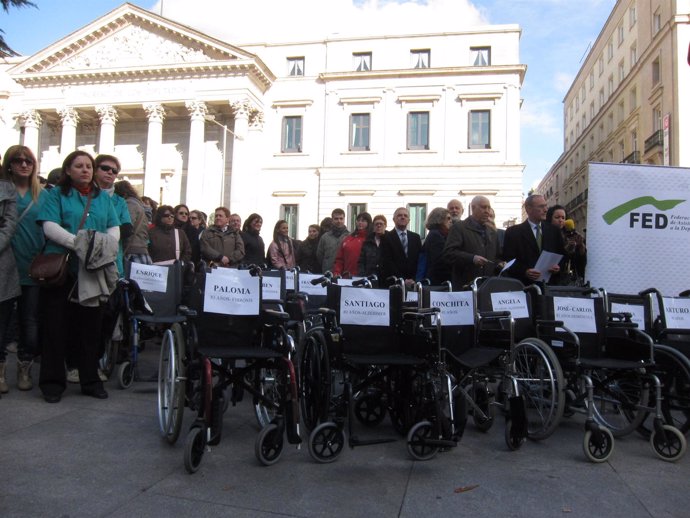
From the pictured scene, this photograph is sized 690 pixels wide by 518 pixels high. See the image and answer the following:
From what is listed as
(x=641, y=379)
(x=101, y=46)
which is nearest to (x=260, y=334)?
(x=641, y=379)

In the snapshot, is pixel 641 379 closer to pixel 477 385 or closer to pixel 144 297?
pixel 477 385

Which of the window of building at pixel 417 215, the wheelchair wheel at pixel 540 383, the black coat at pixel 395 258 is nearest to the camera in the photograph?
the wheelchair wheel at pixel 540 383

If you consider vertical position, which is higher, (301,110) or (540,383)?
(301,110)

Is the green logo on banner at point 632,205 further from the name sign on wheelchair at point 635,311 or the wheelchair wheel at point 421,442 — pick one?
the wheelchair wheel at point 421,442

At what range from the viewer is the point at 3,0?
10.3 metres

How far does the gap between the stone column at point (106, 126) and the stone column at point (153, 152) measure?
7.73 feet

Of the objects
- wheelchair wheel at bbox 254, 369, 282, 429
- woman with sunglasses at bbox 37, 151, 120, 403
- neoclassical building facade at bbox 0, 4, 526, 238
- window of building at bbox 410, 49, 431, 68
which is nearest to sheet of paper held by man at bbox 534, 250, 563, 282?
wheelchair wheel at bbox 254, 369, 282, 429

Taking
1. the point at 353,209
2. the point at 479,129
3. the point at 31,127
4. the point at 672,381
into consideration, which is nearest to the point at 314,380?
the point at 672,381

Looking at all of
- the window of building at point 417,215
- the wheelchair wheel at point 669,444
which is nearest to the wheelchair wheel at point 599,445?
the wheelchair wheel at point 669,444

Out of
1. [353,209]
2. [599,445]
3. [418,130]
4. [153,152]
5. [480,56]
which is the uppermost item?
[480,56]

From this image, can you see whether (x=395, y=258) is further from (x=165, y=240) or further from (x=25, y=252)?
(x=25, y=252)

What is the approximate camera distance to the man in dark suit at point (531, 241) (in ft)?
20.1

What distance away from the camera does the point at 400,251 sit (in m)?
7.17

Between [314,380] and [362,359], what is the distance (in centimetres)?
44
